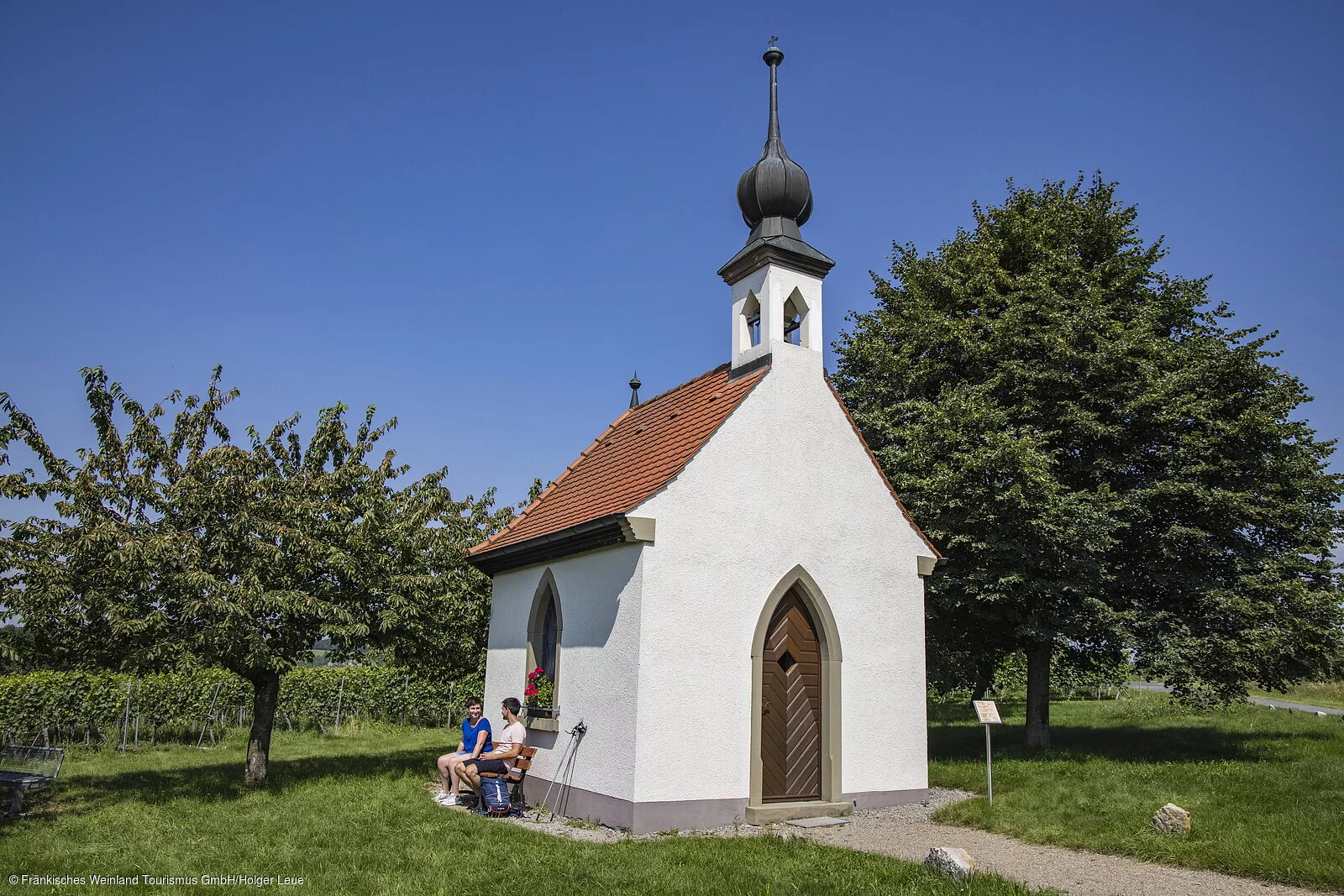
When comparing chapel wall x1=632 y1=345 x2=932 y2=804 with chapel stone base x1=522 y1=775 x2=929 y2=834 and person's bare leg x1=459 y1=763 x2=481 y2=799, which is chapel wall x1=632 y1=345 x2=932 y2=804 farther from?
person's bare leg x1=459 y1=763 x2=481 y2=799

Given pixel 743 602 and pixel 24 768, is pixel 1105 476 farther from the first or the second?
pixel 24 768

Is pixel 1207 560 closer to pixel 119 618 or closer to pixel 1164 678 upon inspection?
pixel 1164 678

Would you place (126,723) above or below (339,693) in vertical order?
below

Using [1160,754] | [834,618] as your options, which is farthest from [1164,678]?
[834,618]

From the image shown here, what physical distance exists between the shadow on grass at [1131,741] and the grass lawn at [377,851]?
9335 mm

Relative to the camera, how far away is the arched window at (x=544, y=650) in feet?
43.0

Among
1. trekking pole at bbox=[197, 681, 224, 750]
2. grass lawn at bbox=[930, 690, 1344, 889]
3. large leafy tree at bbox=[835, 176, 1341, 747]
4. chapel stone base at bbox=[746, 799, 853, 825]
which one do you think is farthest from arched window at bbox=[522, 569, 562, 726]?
trekking pole at bbox=[197, 681, 224, 750]

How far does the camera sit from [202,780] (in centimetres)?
1526

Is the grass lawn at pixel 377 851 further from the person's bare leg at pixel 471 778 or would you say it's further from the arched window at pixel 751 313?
the arched window at pixel 751 313

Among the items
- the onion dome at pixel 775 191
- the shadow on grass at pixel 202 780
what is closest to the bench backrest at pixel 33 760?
the shadow on grass at pixel 202 780

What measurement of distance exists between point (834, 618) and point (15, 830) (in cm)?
1029

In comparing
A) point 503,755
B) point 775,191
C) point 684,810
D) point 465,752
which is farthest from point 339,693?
point 775,191

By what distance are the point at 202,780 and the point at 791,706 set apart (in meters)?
10.1

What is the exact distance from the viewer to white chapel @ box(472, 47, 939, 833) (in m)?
11.3
